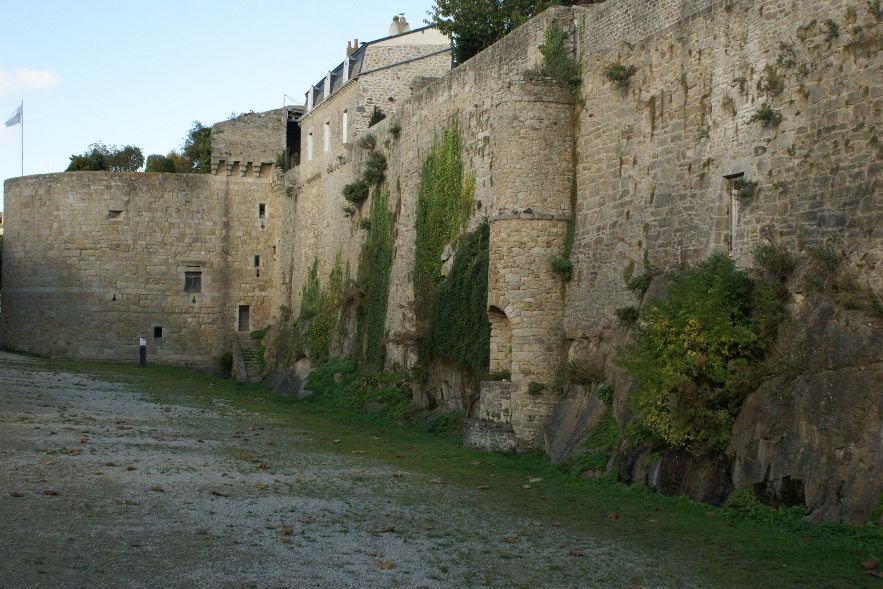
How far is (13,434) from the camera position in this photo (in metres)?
17.7

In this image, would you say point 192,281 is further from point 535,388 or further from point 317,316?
point 535,388

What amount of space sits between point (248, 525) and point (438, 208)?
46.5 feet

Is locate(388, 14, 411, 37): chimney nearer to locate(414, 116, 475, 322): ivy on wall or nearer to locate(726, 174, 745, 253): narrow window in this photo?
locate(414, 116, 475, 322): ivy on wall

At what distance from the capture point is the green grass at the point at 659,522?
406 inches

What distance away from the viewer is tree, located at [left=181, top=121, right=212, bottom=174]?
166 feet

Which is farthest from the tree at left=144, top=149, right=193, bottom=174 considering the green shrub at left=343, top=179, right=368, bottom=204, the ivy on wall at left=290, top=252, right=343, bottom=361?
the green shrub at left=343, top=179, right=368, bottom=204

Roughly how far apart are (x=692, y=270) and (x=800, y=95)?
2689mm

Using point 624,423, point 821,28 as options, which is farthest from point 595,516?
point 821,28

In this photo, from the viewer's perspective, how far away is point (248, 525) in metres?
11.9

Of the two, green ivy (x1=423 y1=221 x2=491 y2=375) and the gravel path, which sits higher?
green ivy (x1=423 y1=221 x2=491 y2=375)

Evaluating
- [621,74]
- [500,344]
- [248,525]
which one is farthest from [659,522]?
[621,74]

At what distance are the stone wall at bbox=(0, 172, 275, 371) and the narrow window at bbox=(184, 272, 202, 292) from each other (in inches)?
4.1

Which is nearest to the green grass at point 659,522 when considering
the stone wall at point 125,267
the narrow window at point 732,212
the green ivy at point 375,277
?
the narrow window at point 732,212

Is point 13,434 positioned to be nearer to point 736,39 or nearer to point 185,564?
point 185,564
